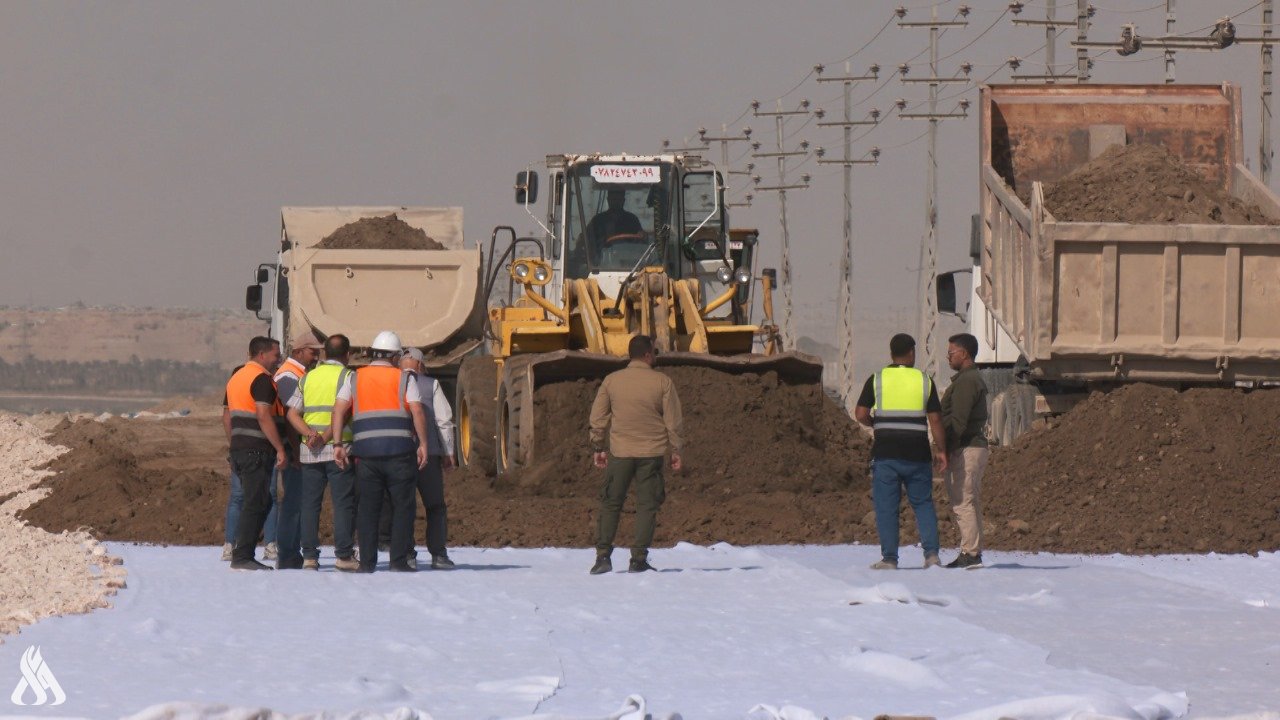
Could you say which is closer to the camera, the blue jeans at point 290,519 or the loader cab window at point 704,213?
the blue jeans at point 290,519

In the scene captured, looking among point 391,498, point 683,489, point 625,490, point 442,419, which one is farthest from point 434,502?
point 683,489

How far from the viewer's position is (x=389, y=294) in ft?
82.8

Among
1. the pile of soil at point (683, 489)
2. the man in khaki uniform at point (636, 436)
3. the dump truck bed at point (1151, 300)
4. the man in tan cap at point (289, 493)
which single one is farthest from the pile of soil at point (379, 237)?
the man in khaki uniform at point (636, 436)

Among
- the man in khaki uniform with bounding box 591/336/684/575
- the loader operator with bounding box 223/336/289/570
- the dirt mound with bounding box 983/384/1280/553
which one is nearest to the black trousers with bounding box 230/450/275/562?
the loader operator with bounding box 223/336/289/570

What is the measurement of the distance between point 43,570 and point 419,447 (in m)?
2.61

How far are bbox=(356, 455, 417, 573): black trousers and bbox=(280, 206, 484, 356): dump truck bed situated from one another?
11.4 m

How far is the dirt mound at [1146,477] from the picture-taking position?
15672 mm

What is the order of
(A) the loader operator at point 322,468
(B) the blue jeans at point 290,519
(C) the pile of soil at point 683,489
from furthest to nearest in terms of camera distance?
1. (C) the pile of soil at point 683,489
2. (B) the blue jeans at point 290,519
3. (A) the loader operator at point 322,468

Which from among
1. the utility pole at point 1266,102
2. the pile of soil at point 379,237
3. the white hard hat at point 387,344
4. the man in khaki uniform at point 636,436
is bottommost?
the man in khaki uniform at point 636,436

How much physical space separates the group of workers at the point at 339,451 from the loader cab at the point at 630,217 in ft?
20.1

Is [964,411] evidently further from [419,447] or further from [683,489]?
[683,489]

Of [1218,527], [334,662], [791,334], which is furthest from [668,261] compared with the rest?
[791,334]

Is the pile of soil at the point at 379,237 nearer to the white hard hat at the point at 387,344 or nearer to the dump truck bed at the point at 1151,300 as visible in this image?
the dump truck bed at the point at 1151,300

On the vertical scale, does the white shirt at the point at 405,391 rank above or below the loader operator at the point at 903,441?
above
